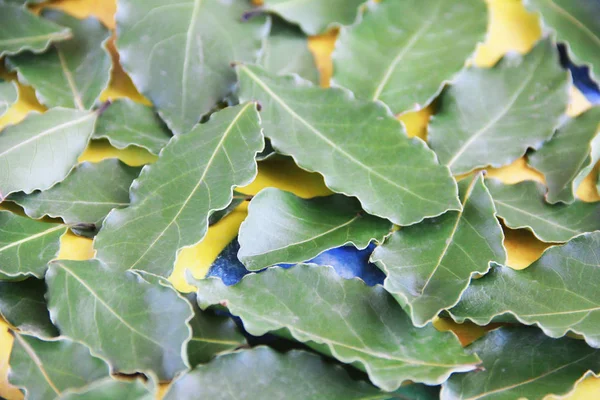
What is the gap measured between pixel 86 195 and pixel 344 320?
1.05 ft

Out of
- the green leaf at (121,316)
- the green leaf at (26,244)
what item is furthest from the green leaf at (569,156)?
the green leaf at (26,244)

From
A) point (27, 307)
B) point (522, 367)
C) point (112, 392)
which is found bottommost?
point (27, 307)

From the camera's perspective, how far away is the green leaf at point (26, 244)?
2.16 feet

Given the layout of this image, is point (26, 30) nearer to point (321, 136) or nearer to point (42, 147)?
point (42, 147)

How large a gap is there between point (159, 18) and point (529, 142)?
0.48 meters

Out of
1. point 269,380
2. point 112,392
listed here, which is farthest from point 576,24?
point 112,392

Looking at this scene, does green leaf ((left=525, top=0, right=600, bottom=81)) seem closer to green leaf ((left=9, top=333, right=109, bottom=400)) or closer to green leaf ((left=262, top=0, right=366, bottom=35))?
green leaf ((left=262, top=0, right=366, bottom=35))

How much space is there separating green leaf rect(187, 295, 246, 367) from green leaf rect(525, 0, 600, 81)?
23.0 inches

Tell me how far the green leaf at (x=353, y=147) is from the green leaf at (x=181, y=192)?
44mm

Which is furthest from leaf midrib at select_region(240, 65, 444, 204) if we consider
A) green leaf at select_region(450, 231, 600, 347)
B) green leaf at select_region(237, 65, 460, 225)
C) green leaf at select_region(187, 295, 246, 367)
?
green leaf at select_region(187, 295, 246, 367)

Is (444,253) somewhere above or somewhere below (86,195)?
above

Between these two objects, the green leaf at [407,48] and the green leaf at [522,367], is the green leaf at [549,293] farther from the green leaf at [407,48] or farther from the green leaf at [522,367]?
the green leaf at [407,48]

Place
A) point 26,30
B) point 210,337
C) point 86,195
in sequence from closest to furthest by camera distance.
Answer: point 210,337, point 86,195, point 26,30

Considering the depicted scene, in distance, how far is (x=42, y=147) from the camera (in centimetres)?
75
